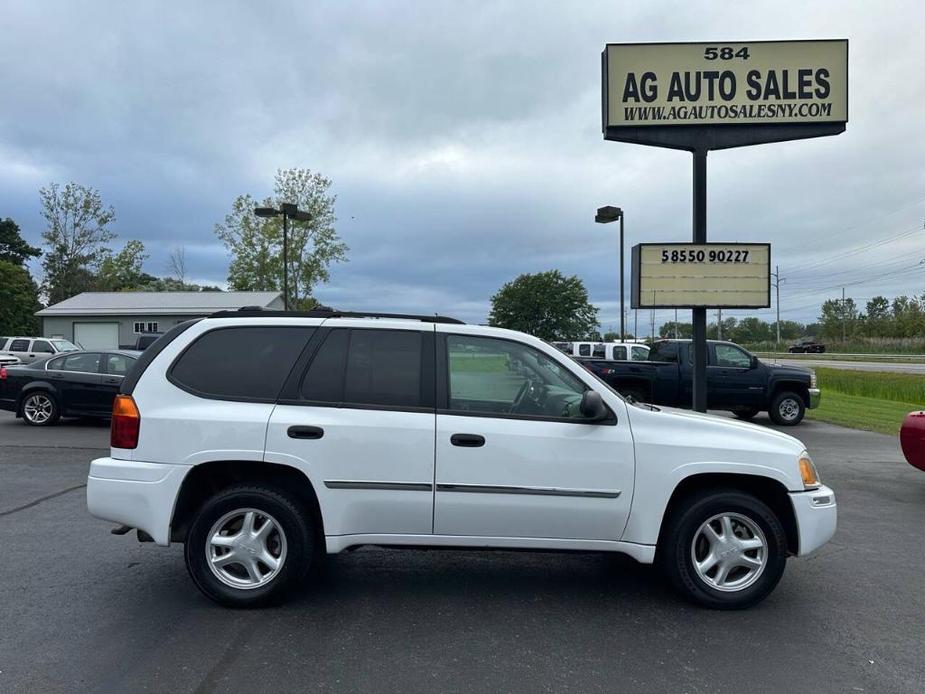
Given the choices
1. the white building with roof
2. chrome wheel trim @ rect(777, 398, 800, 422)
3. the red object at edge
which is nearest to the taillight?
the red object at edge

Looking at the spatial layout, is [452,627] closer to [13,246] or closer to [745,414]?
[745,414]

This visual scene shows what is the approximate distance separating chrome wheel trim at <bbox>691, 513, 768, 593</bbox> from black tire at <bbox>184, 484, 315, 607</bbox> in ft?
8.17

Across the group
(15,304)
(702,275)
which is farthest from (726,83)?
(15,304)

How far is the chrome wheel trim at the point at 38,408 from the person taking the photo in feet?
41.0

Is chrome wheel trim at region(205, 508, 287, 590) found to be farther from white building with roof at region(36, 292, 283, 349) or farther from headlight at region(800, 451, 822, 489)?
white building with roof at region(36, 292, 283, 349)

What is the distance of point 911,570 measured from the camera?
5051 millimetres

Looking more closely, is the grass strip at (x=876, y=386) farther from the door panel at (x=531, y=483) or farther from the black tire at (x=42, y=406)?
the black tire at (x=42, y=406)

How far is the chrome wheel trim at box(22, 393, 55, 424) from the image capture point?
1250 cm

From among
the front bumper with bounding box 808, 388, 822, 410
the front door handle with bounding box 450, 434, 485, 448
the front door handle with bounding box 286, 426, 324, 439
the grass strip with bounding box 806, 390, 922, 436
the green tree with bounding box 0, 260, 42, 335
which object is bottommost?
the grass strip with bounding box 806, 390, 922, 436

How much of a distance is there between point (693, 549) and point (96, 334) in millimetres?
39848

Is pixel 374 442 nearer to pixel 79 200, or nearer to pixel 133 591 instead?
pixel 133 591

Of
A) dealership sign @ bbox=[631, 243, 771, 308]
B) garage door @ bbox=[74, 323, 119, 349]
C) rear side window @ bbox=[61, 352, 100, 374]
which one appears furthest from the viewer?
garage door @ bbox=[74, 323, 119, 349]

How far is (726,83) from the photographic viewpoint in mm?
10602

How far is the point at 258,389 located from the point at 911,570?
16.5ft
